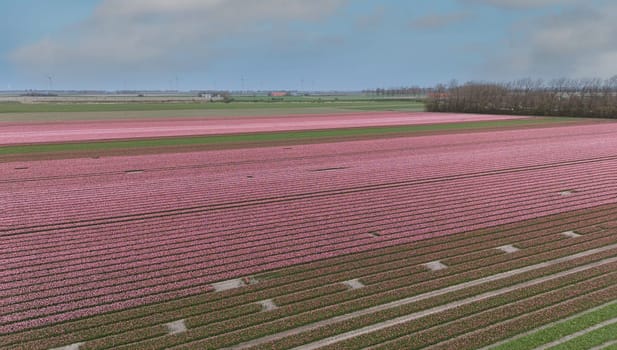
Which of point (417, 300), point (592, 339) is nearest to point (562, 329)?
point (592, 339)

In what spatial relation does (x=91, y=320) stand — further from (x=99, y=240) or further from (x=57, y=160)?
(x=57, y=160)

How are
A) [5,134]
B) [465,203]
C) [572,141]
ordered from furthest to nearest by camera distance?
[5,134], [572,141], [465,203]

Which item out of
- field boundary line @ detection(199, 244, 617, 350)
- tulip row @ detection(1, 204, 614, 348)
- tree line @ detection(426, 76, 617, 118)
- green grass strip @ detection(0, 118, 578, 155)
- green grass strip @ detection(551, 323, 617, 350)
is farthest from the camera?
tree line @ detection(426, 76, 617, 118)

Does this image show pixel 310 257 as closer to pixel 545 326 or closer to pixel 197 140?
pixel 545 326

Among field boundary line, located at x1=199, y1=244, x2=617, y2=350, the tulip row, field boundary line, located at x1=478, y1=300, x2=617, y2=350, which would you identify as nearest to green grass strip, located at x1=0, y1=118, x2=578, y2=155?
the tulip row

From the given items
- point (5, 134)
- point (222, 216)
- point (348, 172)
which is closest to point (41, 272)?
point (222, 216)

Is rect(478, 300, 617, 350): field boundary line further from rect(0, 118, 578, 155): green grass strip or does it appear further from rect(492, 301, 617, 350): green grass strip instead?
rect(0, 118, 578, 155): green grass strip

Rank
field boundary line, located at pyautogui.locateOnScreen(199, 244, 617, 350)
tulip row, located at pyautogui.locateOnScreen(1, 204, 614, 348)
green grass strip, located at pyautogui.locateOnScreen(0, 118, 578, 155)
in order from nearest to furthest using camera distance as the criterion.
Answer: field boundary line, located at pyautogui.locateOnScreen(199, 244, 617, 350)
tulip row, located at pyautogui.locateOnScreen(1, 204, 614, 348)
green grass strip, located at pyautogui.locateOnScreen(0, 118, 578, 155)
